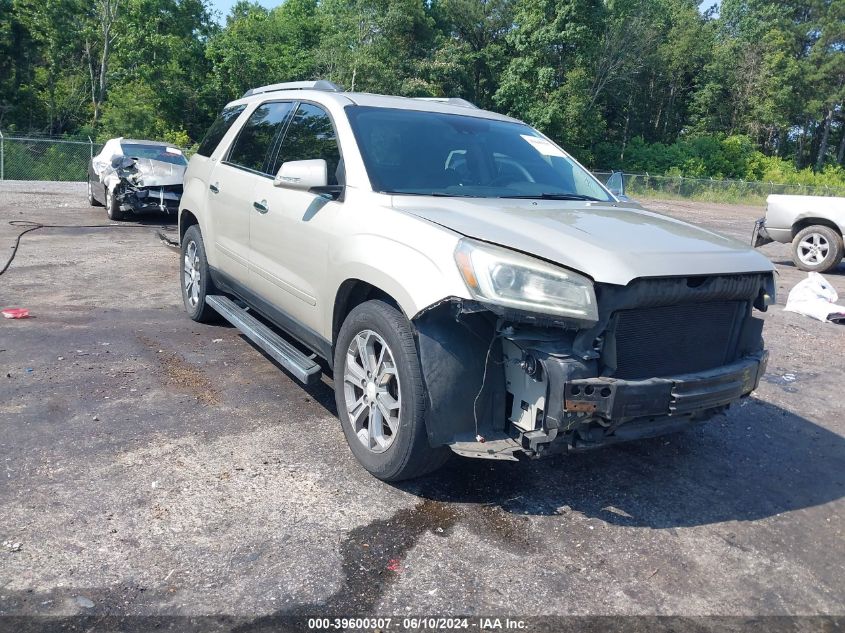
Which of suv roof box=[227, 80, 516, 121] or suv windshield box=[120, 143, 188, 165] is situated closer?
suv roof box=[227, 80, 516, 121]

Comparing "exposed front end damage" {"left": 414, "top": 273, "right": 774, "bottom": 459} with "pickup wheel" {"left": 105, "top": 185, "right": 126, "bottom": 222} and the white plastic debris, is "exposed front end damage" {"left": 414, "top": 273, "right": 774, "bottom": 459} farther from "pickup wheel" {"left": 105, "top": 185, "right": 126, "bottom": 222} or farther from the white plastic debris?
"pickup wheel" {"left": 105, "top": 185, "right": 126, "bottom": 222}

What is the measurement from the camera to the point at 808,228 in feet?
38.9

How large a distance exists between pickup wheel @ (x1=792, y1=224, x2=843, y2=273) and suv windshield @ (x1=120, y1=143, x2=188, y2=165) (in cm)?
1117

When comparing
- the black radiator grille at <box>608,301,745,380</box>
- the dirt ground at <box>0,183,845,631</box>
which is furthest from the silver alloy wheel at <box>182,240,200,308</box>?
the black radiator grille at <box>608,301,745,380</box>

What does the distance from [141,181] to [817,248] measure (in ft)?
38.8

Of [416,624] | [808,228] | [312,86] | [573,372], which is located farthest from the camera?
[808,228]

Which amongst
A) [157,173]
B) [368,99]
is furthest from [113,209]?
[368,99]

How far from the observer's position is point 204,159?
6.46m

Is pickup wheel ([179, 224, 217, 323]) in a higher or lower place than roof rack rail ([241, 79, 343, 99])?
lower

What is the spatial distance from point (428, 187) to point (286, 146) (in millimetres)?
1329

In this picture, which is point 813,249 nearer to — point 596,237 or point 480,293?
point 596,237

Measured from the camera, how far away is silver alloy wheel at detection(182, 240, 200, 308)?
6.56 metres

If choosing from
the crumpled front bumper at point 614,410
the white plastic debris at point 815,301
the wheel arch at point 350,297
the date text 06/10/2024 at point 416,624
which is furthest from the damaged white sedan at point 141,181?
the date text 06/10/2024 at point 416,624

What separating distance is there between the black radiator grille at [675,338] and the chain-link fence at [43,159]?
22642 mm
